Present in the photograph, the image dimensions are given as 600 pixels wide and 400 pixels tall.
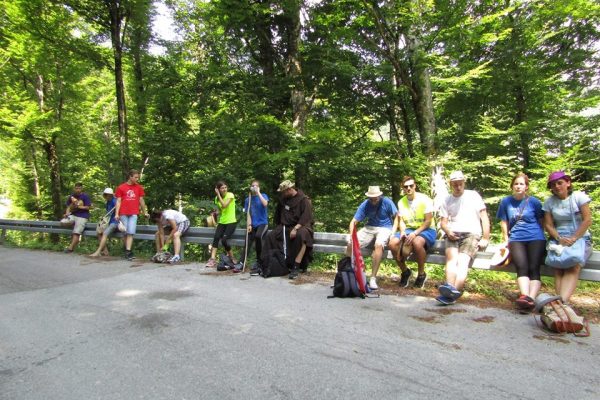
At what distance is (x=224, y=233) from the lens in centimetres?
755

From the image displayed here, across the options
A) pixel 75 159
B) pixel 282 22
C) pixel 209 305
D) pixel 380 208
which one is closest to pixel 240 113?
pixel 282 22

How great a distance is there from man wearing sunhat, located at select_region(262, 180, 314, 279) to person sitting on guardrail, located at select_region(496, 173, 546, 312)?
299cm

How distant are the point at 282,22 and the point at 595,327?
10.9m

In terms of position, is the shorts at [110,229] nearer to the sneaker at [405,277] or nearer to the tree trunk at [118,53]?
the tree trunk at [118,53]

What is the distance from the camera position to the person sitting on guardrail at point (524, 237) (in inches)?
175

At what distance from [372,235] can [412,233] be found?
0.71m

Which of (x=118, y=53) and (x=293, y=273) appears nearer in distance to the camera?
(x=293, y=273)

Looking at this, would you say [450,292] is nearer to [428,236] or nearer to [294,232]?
[428,236]

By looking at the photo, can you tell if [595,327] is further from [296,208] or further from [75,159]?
[75,159]

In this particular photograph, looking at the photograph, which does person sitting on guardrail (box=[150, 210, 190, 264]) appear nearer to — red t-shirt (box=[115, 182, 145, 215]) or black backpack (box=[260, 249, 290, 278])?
red t-shirt (box=[115, 182, 145, 215])

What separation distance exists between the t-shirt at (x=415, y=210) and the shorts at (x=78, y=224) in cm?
866

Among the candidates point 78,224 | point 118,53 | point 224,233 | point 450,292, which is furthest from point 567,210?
point 118,53

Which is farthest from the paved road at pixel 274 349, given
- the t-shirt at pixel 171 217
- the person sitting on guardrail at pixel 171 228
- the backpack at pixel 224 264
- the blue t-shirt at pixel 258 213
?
the t-shirt at pixel 171 217

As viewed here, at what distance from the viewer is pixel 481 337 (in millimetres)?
3543
